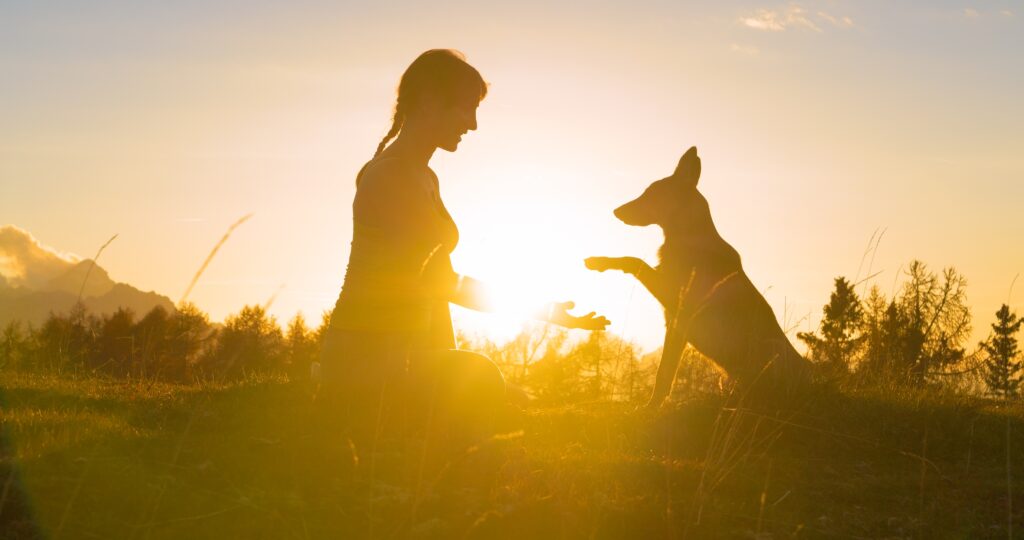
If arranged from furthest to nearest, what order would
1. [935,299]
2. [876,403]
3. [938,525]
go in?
[935,299] < [876,403] < [938,525]

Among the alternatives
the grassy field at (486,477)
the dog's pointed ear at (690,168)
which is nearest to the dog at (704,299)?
the dog's pointed ear at (690,168)

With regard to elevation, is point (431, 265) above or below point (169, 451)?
above

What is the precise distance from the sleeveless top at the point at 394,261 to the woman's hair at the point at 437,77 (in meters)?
0.45

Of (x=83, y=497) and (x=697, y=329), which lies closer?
(x=83, y=497)

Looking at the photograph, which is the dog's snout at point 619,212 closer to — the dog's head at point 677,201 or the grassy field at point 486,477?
the dog's head at point 677,201

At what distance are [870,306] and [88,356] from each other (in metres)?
9.77

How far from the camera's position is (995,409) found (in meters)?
7.59

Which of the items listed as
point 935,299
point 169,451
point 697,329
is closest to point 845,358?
point 697,329

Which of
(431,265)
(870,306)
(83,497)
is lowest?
(83,497)

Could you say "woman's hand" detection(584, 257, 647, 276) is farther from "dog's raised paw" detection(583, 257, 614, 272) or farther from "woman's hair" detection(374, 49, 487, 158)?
"woman's hair" detection(374, 49, 487, 158)

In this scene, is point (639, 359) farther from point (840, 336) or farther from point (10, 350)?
point (10, 350)

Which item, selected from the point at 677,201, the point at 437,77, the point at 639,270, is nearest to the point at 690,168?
the point at 677,201

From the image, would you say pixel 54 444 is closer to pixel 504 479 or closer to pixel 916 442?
pixel 504 479

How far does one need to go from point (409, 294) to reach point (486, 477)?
1.04 metres
